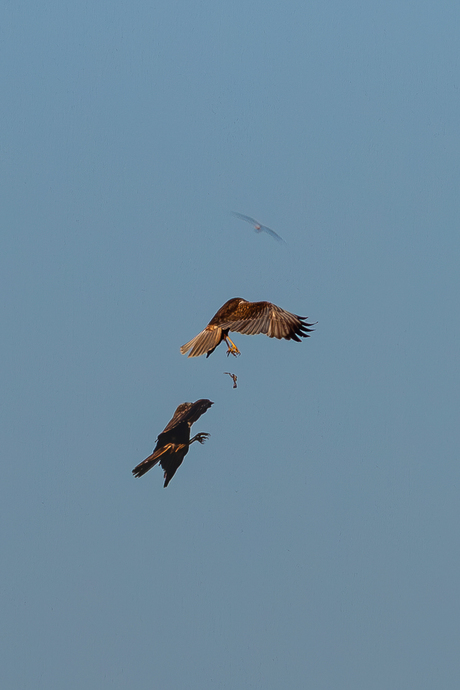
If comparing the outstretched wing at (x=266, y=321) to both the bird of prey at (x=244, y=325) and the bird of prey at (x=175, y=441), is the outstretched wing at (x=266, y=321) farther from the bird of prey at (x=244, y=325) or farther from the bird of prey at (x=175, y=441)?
the bird of prey at (x=175, y=441)

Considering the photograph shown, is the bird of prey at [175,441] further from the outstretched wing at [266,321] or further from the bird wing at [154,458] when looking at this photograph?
the outstretched wing at [266,321]

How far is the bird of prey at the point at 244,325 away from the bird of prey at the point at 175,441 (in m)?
1.54

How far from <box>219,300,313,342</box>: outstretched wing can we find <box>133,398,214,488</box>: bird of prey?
2078 millimetres

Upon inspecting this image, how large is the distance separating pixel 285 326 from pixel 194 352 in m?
1.65

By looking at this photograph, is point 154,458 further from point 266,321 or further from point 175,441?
point 266,321

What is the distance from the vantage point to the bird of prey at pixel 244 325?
2488cm

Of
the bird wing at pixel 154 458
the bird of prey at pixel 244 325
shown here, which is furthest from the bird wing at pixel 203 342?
the bird wing at pixel 154 458

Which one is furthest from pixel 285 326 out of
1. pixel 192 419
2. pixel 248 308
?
pixel 192 419

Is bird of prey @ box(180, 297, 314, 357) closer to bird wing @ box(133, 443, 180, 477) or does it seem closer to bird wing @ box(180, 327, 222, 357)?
bird wing @ box(180, 327, 222, 357)

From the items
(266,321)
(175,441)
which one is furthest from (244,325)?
(175,441)

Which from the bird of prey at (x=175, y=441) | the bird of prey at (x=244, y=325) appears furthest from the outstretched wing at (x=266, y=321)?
the bird of prey at (x=175, y=441)

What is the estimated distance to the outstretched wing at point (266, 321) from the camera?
81.5 feet

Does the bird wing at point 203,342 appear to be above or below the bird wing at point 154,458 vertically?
above

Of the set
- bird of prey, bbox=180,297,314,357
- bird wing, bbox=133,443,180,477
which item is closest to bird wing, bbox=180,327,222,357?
bird of prey, bbox=180,297,314,357
